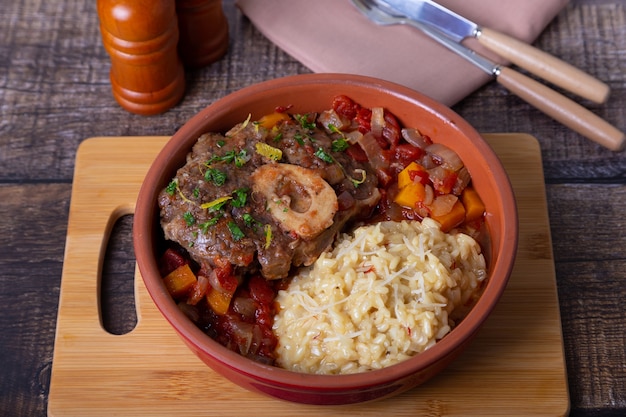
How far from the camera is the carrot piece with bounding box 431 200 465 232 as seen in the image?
14.5ft

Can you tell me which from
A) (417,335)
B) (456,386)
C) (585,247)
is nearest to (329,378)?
(417,335)

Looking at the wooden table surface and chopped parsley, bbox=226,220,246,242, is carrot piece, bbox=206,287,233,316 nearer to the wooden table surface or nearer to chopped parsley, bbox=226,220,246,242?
chopped parsley, bbox=226,220,246,242

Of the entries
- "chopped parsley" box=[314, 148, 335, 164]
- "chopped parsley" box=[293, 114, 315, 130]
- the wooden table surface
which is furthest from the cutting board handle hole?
"chopped parsley" box=[314, 148, 335, 164]

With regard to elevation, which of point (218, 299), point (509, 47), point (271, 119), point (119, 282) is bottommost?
point (119, 282)

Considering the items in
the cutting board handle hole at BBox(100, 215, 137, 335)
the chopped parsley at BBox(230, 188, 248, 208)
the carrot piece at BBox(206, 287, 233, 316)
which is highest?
the chopped parsley at BBox(230, 188, 248, 208)

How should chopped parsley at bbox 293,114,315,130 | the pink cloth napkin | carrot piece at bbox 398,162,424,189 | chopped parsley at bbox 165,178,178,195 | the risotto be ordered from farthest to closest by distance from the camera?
the pink cloth napkin → chopped parsley at bbox 293,114,315,130 → carrot piece at bbox 398,162,424,189 → chopped parsley at bbox 165,178,178,195 → the risotto

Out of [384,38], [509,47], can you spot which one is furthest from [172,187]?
[509,47]

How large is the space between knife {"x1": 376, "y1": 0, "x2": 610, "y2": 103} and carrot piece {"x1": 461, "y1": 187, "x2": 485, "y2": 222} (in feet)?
4.09

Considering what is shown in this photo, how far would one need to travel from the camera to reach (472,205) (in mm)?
4488

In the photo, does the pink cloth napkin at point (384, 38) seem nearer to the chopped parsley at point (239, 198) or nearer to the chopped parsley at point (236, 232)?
the chopped parsley at point (239, 198)

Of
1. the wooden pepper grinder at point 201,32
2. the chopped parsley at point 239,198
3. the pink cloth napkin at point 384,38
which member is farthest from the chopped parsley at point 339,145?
the wooden pepper grinder at point 201,32

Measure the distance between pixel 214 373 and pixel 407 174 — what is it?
5.12ft

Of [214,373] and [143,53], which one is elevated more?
[143,53]

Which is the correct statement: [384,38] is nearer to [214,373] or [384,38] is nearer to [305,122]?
[305,122]
